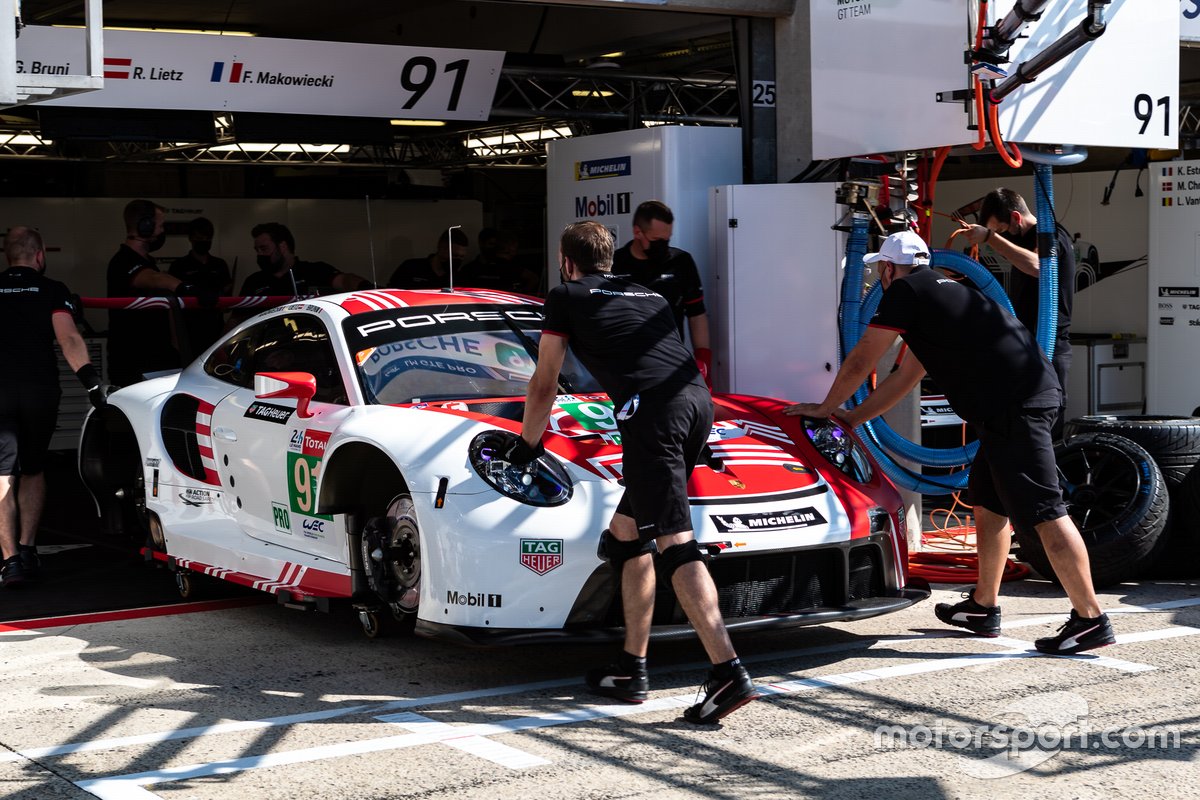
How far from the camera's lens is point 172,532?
711 centimetres

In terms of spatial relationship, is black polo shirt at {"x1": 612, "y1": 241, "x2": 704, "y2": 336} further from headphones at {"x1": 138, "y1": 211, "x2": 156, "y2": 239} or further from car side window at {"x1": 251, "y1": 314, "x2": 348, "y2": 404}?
headphones at {"x1": 138, "y1": 211, "x2": 156, "y2": 239}

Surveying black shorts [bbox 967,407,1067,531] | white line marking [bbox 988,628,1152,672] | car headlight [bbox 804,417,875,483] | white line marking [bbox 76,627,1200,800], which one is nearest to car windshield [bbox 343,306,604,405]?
car headlight [bbox 804,417,875,483]

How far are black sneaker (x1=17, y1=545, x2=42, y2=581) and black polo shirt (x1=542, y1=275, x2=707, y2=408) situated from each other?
382cm

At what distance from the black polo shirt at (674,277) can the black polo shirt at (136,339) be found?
11.1 feet

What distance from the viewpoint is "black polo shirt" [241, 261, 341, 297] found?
11.2 meters

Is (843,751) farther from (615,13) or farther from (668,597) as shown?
(615,13)

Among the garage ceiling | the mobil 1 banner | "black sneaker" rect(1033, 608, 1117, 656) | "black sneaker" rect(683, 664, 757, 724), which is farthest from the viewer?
the garage ceiling

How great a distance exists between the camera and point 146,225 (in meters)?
10.2

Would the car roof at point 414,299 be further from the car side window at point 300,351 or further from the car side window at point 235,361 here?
the car side window at point 235,361

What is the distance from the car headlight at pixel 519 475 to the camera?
5.39m

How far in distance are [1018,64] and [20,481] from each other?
542 centimetres

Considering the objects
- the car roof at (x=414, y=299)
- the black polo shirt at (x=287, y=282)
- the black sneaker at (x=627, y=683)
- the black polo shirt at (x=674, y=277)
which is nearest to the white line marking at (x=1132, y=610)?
the black sneaker at (x=627, y=683)

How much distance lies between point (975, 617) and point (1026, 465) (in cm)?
75

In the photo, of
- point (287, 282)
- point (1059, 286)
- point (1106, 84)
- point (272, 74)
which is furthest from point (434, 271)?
point (1106, 84)
